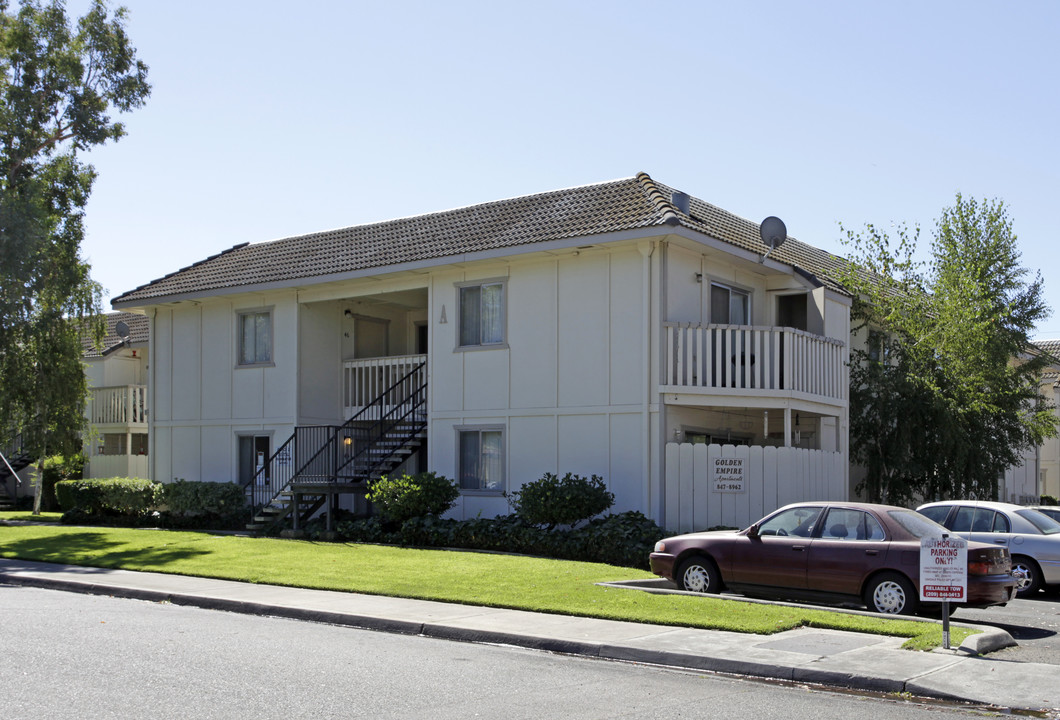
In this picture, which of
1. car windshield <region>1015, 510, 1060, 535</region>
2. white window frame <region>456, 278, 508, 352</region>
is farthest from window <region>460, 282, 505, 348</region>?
car windshield <region>1015, 510, 1060, 535</region>

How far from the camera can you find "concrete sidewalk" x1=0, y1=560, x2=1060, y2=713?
9.01m

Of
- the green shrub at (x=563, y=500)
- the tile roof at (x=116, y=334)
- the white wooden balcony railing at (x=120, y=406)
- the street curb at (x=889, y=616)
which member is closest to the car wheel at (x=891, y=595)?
the street curb at (x=889, y=616)

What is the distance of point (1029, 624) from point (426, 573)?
7.95m

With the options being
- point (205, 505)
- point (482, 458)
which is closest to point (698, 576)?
point (482, 458)

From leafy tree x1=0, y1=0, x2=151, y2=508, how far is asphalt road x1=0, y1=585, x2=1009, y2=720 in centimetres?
1801

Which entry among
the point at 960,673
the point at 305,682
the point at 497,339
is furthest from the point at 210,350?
the point at 960,673

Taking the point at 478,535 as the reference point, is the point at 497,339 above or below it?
above

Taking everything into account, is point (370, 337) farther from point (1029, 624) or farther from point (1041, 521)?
point (1029, 624)

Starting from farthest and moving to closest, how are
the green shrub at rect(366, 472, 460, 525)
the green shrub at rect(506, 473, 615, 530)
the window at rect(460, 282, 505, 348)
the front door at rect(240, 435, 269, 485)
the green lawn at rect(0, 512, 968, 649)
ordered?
1. the front door at rect(240, 435, 269, 485)
2. the window at rect(460, 282, 505, 348)
3. the green shrub at rect(366, 472, 460, 525)
4. the green shrub at rect(506, 473, 615, 530)
5. the green lawn at rect(0, 512, 968, 649)

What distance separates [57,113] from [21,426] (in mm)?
8233

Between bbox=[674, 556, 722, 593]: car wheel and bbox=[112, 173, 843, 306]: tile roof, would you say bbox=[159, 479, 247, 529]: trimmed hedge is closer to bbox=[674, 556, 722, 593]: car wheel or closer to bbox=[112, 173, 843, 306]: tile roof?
bbox=[112, 173, 843, 306]: tile roof

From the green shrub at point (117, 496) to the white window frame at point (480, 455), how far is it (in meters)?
8.05

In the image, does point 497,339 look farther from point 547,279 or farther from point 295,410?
point 295,410

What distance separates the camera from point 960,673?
9344mm
